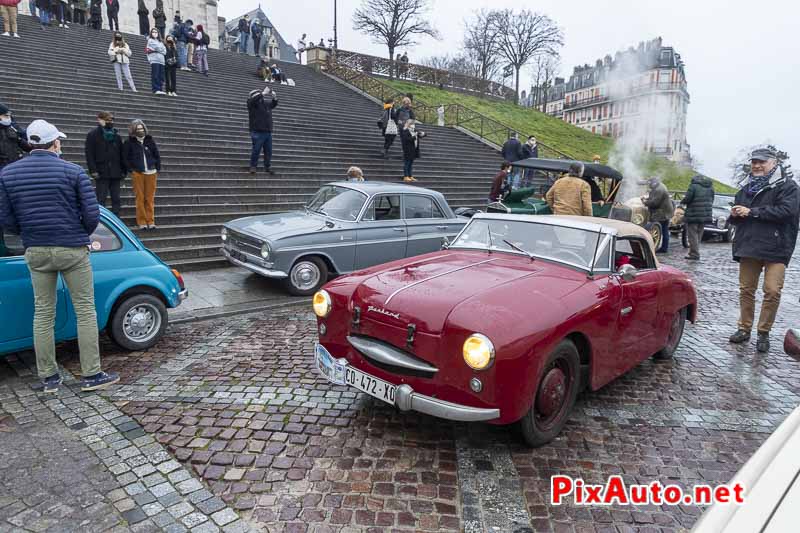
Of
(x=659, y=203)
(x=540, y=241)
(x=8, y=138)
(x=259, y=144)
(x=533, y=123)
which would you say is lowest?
(x=540, y=241)

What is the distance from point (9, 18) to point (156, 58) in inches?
244

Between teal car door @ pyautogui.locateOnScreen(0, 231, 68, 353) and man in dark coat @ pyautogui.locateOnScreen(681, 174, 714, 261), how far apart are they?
12.7m

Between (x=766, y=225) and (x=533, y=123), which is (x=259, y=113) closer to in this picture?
(x=766, y=225)

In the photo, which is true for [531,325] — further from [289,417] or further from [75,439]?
[75,439]

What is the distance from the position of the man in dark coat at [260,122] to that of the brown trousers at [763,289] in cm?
992

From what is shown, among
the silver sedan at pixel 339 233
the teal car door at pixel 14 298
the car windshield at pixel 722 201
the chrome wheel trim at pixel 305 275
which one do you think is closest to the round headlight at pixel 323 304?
the teal car door at pixel 14 298

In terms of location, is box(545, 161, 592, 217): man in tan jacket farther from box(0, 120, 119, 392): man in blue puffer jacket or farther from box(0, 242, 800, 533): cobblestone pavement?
box(0, 120, 119, 392): man in blue puffer jacket

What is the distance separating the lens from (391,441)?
3611 millimetres

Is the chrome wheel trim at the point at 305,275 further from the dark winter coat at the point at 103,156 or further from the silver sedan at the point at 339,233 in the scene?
the dark winter coat at the point at 103,156

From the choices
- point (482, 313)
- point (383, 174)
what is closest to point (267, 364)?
point (482, 313)

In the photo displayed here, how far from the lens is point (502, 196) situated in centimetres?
1324

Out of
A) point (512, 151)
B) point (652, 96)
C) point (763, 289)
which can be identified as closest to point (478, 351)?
point (763, 289)

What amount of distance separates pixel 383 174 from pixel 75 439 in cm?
1334

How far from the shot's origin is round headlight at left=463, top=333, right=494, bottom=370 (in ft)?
9.91
